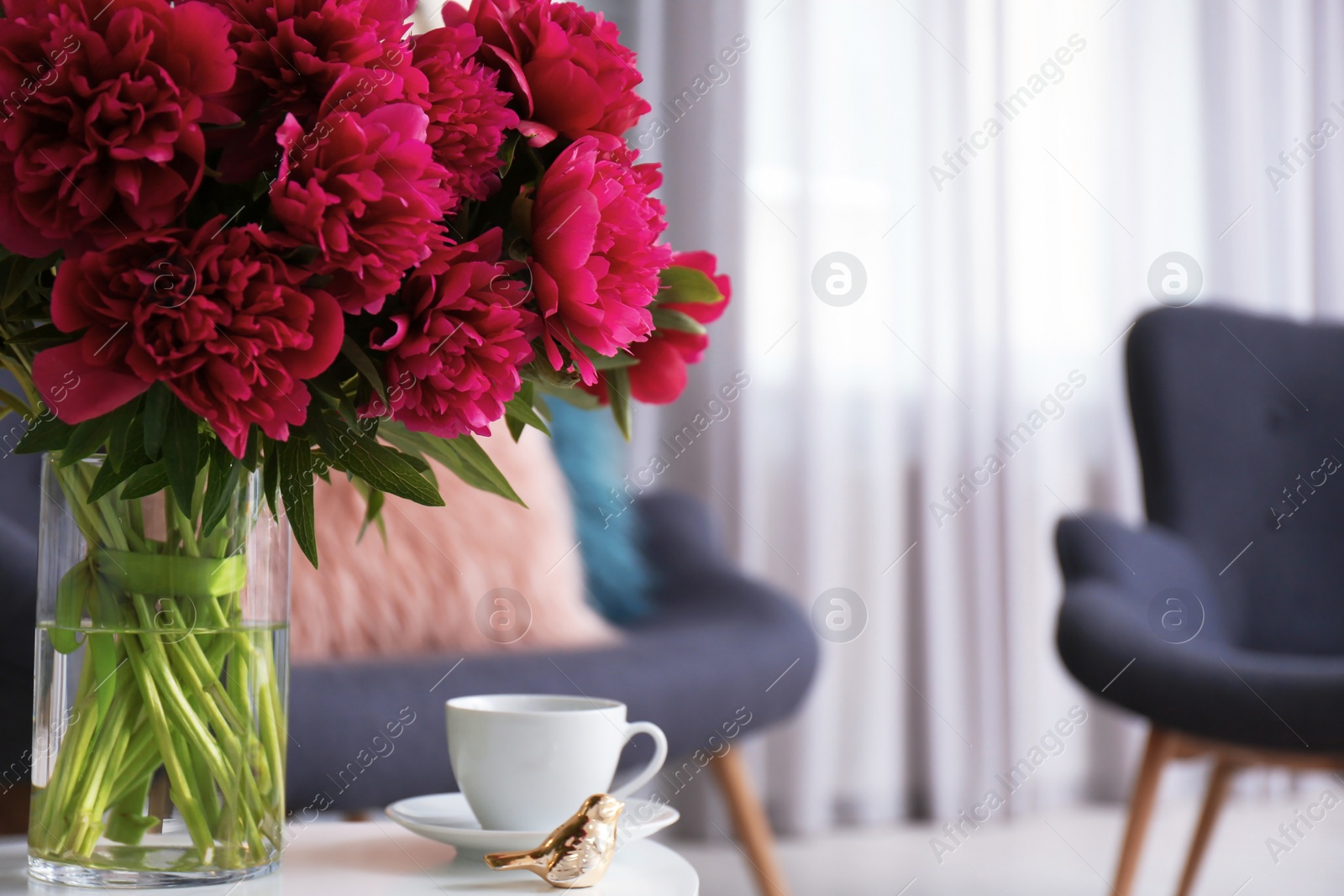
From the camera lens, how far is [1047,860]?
1965mm

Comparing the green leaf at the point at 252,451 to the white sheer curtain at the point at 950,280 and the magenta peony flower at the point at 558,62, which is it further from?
the white sheer curtain at the point at 950,280

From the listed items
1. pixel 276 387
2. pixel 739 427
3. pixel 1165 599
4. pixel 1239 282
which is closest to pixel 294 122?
pixel 276 387

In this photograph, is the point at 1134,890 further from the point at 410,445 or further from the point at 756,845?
the point at 410,445

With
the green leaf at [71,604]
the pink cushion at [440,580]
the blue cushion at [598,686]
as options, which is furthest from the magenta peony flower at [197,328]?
the pink cushion at [440,580]

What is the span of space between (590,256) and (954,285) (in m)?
2.05

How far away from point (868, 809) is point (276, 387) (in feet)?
6.69

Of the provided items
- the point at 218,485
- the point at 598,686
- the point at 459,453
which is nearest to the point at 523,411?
the point at 459,453

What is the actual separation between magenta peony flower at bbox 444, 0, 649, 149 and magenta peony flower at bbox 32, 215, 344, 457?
12 cm

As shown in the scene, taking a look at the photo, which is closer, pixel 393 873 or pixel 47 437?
pixel 47 437

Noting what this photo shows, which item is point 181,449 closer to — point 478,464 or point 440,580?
point 478,464

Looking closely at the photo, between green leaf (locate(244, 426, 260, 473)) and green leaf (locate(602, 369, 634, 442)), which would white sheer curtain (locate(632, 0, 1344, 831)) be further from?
green leaf (locate(244, 426, 260, 473))

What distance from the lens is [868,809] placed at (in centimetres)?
221

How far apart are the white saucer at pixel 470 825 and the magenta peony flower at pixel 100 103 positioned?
1.02 feet

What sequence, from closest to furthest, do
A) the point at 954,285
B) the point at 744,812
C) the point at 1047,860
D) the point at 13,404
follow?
the point at 13,404 < the point at 744,812 < the point at 1047,860 < the point at 954,285
